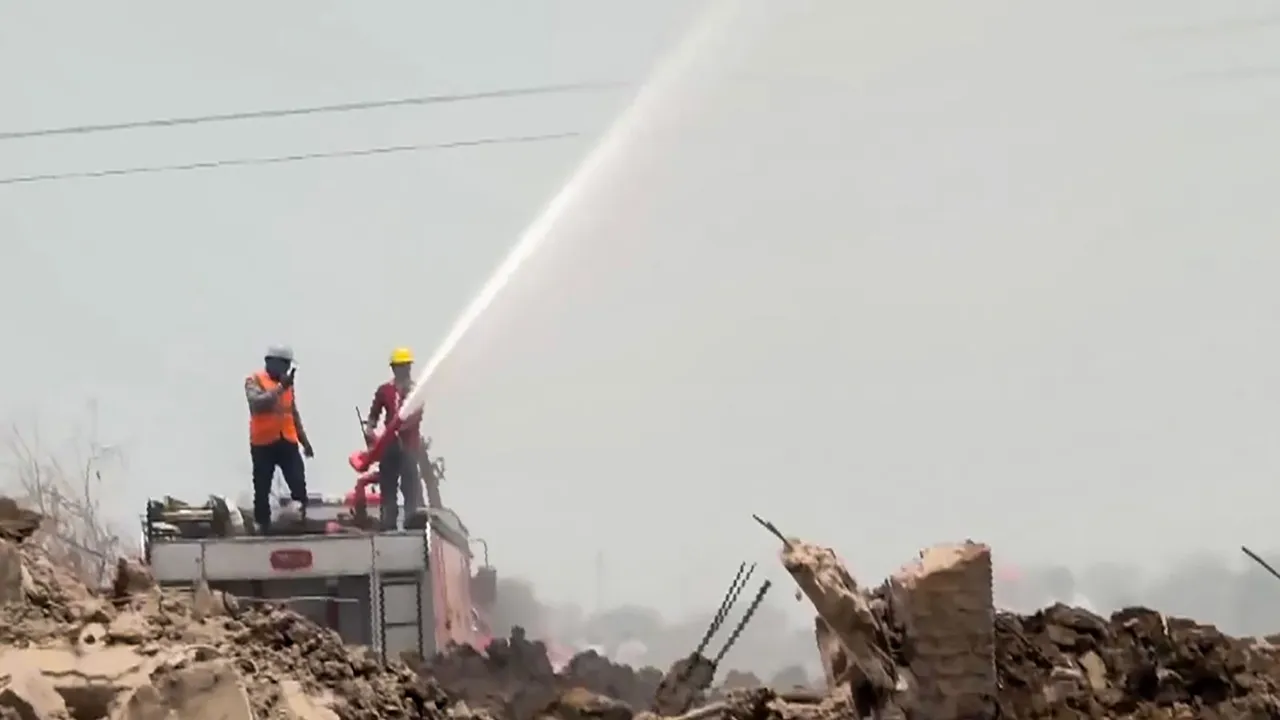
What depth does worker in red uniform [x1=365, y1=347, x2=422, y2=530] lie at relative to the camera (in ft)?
49.4

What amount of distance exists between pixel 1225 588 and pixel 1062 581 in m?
6.02

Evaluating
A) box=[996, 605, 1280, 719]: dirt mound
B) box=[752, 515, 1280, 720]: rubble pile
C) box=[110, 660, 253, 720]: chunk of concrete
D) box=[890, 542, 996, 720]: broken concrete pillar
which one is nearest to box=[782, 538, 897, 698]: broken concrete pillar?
box=[752, 515, 1280, 720]: rubble pile

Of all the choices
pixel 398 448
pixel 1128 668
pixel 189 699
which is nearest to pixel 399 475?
pixel 398 448

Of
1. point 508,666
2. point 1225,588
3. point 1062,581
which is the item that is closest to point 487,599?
point 508,666

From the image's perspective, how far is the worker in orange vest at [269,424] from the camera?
46.3ft

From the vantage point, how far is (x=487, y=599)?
18.4 m

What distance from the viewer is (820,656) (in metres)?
9.39

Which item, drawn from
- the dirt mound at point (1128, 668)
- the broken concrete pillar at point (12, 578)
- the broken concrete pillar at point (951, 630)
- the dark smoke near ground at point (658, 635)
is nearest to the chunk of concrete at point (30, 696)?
the broken concrete pillar at point (12, 578)

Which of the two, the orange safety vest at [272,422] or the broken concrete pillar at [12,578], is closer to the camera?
the broken concrete pillar at [12,578]

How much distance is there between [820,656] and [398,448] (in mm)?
6702

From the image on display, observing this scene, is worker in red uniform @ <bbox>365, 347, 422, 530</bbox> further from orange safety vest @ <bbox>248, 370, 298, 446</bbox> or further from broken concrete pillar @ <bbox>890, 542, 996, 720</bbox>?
broken concrete pillar @ <bbox>890, 542, 996, 720</bbox>

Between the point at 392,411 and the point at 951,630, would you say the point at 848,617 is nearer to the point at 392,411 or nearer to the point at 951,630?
the point at 951,630

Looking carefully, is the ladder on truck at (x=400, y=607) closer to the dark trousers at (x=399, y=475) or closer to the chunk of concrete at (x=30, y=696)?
the dark trousers at (x=399, y=475)

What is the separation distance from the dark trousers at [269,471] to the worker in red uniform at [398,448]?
91cm
